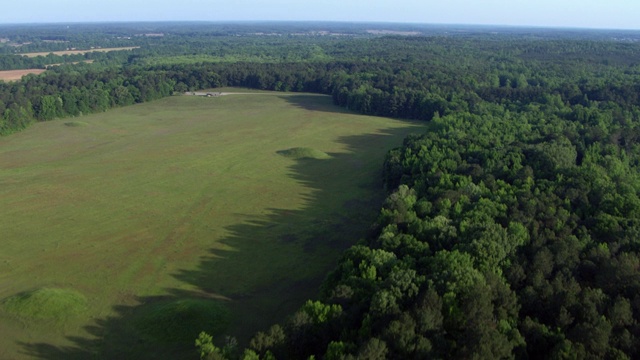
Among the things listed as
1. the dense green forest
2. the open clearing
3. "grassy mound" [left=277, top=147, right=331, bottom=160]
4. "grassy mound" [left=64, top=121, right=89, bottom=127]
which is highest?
the dense green forest

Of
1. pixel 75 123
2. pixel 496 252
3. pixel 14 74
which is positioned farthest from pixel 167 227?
pixel 14 74

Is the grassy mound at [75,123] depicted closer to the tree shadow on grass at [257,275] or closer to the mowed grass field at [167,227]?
the mowed grass field at [167,227]

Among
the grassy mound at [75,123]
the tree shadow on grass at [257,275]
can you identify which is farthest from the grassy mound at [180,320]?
the grassy mound at [75,123]

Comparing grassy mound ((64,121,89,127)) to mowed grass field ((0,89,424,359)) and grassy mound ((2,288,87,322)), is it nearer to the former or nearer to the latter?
mowed grass field ((0,89,424,359))

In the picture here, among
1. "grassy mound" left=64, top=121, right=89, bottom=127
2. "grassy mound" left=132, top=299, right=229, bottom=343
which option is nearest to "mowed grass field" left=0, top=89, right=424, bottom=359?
"grassy mound" left=132, top=299, right=229, bottom=343

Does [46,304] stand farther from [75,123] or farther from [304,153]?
[75,123]

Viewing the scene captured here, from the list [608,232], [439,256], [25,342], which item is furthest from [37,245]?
[608,232]
